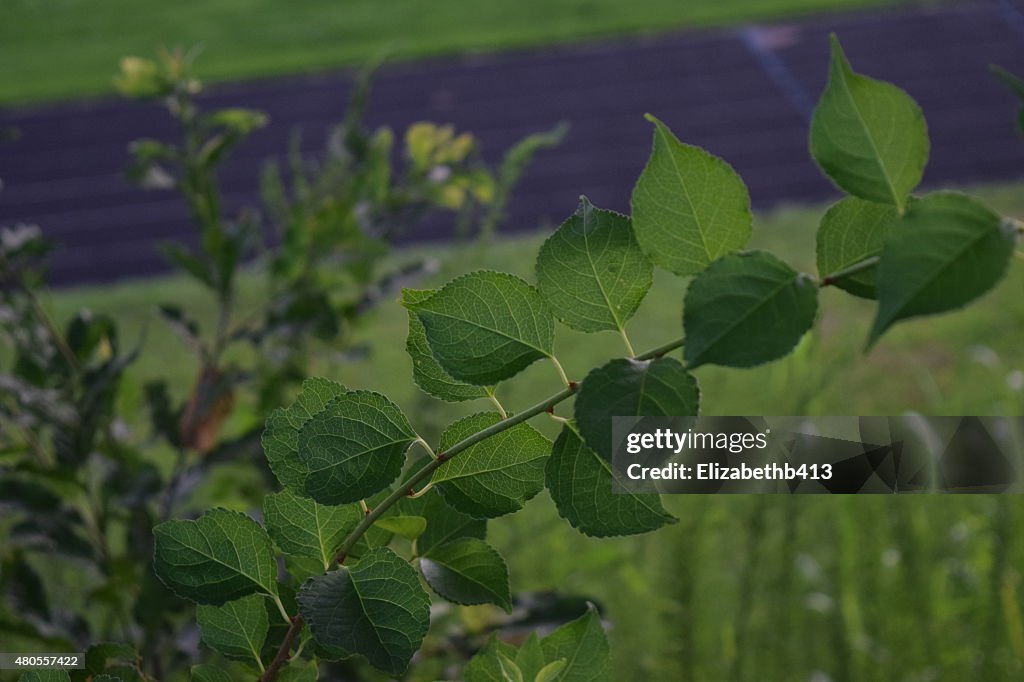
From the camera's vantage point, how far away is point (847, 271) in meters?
0.19

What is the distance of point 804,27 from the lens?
6.14m

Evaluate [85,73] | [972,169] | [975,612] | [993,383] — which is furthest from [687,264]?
[85,73]

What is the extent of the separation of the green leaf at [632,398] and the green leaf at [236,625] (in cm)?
9

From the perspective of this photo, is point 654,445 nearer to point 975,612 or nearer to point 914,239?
point 914,239

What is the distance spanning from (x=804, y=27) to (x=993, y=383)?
4.45 meters

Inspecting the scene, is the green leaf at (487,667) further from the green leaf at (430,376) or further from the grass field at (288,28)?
the grass field at (288,28)

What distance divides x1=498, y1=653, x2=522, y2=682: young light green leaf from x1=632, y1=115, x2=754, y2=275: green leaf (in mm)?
86

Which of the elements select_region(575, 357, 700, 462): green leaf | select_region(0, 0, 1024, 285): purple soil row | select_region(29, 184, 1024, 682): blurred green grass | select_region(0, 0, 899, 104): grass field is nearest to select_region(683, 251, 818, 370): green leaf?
select_region(575, 357, 700, 462): green leaf

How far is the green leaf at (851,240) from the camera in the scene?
19 cm

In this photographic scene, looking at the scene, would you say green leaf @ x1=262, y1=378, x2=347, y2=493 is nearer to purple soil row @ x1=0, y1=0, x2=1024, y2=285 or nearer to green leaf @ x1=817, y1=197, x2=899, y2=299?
green leaf @ x1=817, y1=197, x2=899, y2=299

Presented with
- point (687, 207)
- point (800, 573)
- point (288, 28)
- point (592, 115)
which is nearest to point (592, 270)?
point (687, 207)

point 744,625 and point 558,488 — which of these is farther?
point 744,625

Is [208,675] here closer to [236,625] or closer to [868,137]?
[236,625]

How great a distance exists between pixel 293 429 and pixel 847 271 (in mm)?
107
